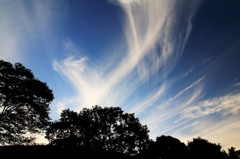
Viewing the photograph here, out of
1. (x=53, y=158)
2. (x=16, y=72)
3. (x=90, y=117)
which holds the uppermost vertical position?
(x=90, y=117)

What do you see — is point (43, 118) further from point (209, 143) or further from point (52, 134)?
point (209, 143)

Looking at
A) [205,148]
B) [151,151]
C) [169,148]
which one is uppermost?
[205,148]

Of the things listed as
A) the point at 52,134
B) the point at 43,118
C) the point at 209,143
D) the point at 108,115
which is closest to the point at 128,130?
the point at 108,115

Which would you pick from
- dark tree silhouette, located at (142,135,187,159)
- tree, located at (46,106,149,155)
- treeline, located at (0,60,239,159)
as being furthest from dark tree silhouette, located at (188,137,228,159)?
tree, located at (46,106,149,155)

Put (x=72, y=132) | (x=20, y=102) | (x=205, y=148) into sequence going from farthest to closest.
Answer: (x=205, y=148)
(x=72, y=132)
(x=20, y=102)

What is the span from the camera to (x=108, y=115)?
6066 centimetres

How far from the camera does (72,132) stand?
5688 cm

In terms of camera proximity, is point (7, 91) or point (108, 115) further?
point (108, 115)

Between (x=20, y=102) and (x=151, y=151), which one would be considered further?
(x=151, y=151)

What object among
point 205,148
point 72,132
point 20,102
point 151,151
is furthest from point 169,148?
point 20,102

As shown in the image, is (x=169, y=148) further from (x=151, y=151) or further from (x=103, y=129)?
(x=103, y=129)

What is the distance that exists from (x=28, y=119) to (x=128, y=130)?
36805 millimetres

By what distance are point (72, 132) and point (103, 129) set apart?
8.97 m

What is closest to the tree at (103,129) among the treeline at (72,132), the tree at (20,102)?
the treeline at (72,132)
